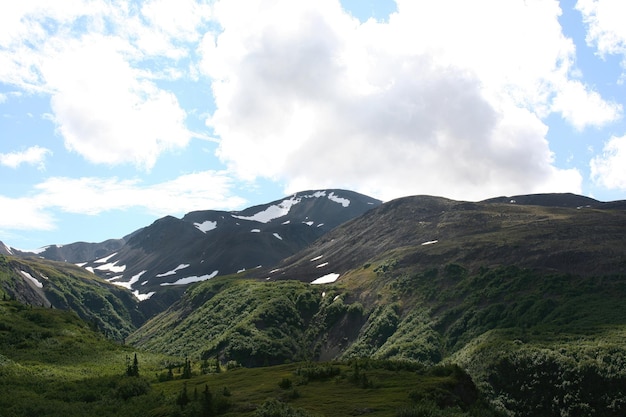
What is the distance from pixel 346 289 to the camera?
139750 millimetres

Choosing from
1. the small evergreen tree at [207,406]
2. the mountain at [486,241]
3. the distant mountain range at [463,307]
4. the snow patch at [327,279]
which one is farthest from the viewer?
the snow patch at [327,279]

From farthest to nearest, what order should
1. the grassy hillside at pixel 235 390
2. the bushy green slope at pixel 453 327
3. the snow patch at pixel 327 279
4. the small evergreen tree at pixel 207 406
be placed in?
the snow patch at pixel 327 279 → the bushy green slope at pixel 453 327 → the small evergreen tree at pixel 207 406 → the grassy hillside at pixel 235 390

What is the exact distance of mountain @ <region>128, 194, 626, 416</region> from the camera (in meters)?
64.1

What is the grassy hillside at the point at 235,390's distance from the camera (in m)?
30.7

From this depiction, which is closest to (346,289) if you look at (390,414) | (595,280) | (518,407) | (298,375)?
(595,280)

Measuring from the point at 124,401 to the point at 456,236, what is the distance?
12619 cm

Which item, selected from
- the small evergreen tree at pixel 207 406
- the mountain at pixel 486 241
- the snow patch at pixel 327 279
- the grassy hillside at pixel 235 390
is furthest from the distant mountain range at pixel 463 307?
the small evergreen tree at pixel 207 406

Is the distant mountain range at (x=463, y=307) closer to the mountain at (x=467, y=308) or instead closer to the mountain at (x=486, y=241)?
the mountain at (x=467, y=308)

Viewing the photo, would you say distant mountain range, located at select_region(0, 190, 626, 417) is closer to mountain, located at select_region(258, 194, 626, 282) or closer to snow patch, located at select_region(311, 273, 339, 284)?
mountain, located at select_region(258, 194, 626, 282)

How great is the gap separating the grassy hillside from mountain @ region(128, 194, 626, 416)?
23497 mm

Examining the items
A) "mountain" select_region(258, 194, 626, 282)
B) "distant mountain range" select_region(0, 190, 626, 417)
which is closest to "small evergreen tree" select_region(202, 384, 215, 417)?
"distant mountain range" select_region(0, 190, 626, 417)

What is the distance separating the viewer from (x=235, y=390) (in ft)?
130

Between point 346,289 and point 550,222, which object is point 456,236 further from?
point 346,289

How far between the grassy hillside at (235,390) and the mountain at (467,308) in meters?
23.5
